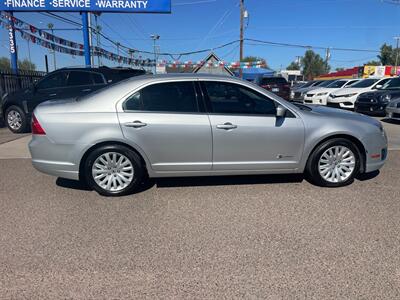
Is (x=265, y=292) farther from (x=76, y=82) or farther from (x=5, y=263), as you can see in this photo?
(x=76, y=82)

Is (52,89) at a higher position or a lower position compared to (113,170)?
higher

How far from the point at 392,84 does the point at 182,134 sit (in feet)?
41.1

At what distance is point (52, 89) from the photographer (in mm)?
9242

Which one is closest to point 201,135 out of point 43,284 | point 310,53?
point 43,284

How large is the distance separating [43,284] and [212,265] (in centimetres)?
135

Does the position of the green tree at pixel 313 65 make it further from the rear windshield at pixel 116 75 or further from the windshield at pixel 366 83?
the rear windshield at pixel 116 75

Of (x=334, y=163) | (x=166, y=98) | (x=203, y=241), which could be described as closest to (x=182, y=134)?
(x=166, y=98)

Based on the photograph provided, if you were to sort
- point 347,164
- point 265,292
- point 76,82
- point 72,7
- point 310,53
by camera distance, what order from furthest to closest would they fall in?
point 310,53 < point 72,7 < point 76,82 < point 347,164 < point 265,292

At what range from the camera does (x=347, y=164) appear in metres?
4.71

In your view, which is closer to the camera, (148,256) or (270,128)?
(148,256)

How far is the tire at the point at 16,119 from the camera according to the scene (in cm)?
941

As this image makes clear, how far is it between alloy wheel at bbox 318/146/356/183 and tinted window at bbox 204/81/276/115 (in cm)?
99

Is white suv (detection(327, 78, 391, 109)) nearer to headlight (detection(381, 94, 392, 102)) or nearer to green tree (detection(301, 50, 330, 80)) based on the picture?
headlight (detection(381, 94, 392, 102))

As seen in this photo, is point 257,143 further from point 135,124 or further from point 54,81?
point 54,81
